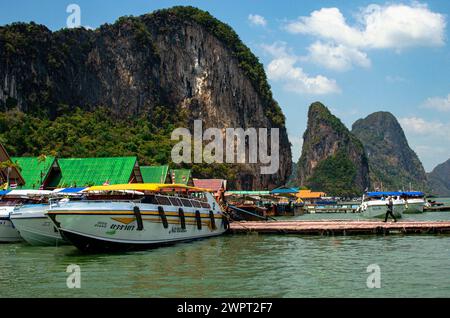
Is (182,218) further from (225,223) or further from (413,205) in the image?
(413,205)

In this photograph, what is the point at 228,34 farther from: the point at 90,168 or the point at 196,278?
the point at 196,278

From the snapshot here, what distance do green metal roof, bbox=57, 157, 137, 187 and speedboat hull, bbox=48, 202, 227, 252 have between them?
33403 millimetres

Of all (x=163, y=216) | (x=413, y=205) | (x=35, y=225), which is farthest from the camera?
(x=413, y=205)

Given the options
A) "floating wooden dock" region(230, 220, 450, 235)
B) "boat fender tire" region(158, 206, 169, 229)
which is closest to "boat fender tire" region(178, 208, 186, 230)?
"boat fender tire" region(158, 206, 169, 229)

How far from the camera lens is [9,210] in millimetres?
31984

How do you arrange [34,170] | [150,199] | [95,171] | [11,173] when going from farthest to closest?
[95,171], [34,170], [11,173], [150,199]

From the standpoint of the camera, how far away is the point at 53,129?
354 ft

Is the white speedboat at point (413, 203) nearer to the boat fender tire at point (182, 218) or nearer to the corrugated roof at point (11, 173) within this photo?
the boat fender tire at point (182, 218)

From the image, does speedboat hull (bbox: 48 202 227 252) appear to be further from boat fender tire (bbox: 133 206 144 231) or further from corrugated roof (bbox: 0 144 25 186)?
corrugated roof (bbox: 0 144 25 186)

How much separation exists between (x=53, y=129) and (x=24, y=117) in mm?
8002

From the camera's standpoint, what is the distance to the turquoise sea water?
16.7 meters

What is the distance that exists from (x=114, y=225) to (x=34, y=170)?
37653 millimetres

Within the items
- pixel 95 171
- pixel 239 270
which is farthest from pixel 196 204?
pixel 95 171

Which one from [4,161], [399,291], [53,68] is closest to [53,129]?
[53,68]
